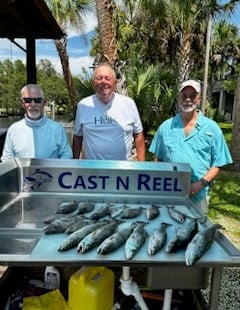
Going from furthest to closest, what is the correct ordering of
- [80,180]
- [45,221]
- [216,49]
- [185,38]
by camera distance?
[216,49]
[185,38]
[80,180]
[45,221]

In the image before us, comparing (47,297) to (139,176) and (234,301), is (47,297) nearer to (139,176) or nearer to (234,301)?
(139,176)

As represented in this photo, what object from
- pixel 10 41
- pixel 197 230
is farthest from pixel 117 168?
pixel 10 41

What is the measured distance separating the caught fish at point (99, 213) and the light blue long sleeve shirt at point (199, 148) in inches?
38.9

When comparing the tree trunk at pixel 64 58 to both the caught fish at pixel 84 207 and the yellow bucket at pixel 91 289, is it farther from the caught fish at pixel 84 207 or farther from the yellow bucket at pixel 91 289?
the yellow bucket at pixel 91 289

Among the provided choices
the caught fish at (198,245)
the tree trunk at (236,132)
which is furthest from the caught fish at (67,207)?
the tree trunk at (236,132)

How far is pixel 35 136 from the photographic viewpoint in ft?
9.45

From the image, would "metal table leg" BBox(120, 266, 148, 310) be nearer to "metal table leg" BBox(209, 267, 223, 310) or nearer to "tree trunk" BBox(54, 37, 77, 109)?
"metal table leg" BBox(209, 267, 223, 310)

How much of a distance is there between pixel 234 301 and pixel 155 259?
6.73ft

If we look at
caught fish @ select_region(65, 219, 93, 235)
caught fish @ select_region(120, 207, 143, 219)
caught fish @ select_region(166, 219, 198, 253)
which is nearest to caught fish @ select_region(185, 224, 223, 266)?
caught fish @ select_region(166, 219, 198, 253)

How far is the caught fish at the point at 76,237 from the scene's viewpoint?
5.20ft

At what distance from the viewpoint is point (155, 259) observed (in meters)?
1.53

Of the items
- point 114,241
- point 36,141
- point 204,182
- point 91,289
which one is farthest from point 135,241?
point 36,141

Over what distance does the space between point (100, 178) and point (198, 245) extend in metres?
0.95

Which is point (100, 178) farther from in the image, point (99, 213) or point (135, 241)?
point (135, 241)
